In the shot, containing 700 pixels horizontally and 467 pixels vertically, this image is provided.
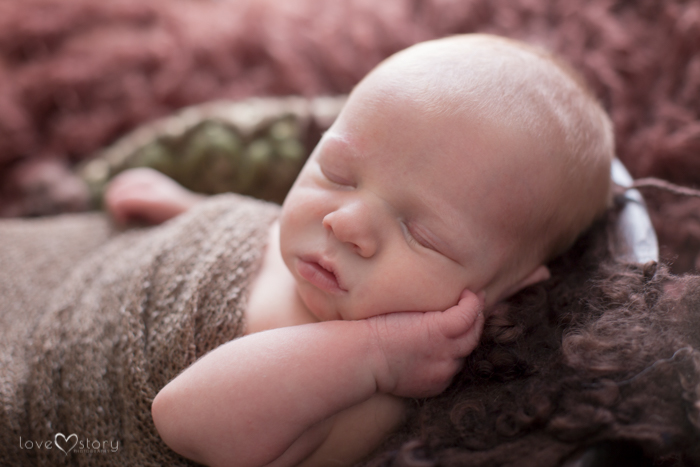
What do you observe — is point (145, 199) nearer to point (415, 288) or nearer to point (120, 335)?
point (120, 335)

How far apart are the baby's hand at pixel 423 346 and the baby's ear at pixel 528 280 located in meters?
0.11

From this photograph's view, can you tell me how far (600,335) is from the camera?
2.11 feet

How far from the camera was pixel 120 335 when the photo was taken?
0.82m

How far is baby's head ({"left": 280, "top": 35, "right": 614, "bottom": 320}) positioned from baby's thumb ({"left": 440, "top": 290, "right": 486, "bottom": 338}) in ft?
0.06

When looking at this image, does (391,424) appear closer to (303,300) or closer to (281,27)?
(303,300)

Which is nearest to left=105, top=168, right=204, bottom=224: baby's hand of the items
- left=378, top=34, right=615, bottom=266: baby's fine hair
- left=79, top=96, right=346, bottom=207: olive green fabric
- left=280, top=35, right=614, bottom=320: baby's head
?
left=79, top=96, right=346, bottom=207: olive green fabric

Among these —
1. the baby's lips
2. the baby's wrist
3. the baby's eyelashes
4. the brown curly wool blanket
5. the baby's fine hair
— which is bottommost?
the brown curly wool blanket

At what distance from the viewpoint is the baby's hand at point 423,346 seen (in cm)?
70

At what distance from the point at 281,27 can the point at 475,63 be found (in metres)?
0.77

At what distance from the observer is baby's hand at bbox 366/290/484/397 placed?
2.29 feet

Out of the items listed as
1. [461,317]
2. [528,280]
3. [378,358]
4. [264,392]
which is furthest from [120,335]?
[528,280]

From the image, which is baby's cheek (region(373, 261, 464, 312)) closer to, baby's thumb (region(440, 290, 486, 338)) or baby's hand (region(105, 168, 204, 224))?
baby's thumb (region(440, 290, 486, 338))

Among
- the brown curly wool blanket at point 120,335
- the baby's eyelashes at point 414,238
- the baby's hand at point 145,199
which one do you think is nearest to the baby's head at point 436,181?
the baby's eyelashes at point 414,238

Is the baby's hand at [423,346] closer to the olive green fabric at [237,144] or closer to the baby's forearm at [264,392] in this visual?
the baby's forearm at [264,392]
